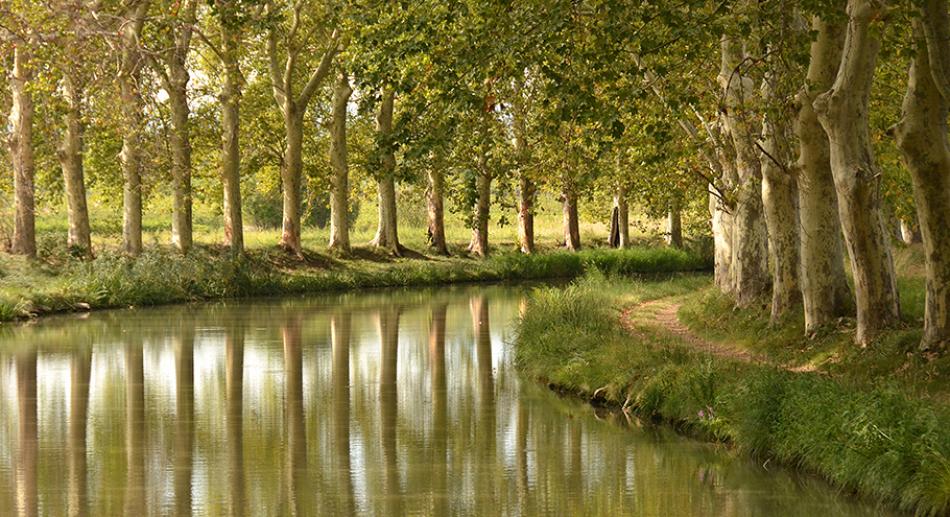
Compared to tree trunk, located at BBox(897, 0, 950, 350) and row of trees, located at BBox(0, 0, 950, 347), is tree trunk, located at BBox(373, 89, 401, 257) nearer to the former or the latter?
row of trees, located at BBox(0, 0, 950, 347)

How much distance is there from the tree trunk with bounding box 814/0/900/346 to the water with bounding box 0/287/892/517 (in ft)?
12.9

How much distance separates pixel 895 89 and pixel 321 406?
1503 centimetres

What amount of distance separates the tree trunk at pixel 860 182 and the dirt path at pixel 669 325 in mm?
1716

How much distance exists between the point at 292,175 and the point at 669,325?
2487 cm

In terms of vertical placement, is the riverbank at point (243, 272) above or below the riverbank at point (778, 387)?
above

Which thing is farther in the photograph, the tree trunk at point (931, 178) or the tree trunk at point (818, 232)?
the tree trunk at point (818, 232)

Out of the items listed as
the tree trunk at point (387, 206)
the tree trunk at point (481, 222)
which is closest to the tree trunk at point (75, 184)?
the tree trunk at point (387, 206)

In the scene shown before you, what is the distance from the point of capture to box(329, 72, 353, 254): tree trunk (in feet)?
178

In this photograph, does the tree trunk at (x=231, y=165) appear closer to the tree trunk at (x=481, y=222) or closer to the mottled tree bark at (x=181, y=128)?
the mottled tree bark at (x=181, y=128)

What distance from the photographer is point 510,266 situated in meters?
57.7

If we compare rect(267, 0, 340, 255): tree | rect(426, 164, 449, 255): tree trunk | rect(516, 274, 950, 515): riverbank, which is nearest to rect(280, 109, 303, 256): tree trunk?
rect(267, 0, 340, 255): tree

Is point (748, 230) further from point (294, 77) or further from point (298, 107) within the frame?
point (294, 77)

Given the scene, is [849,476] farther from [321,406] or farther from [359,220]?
[359,220]

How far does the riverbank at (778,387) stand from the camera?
12.5 meters
